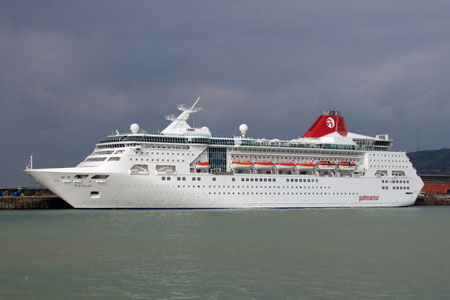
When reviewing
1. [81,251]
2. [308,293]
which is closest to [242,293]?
[308,293]

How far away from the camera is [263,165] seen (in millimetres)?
43594

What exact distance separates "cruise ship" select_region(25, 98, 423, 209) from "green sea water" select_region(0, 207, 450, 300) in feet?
24.2

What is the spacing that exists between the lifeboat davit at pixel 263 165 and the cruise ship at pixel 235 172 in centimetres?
8

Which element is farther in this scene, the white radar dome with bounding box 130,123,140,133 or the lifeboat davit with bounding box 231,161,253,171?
the lifeboat davit with bounding box 231,161,253,171

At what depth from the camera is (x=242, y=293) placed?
1420 centimetres

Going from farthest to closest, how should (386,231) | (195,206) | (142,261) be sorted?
1. (195,206)
2. (386,231)
3. (142,261)

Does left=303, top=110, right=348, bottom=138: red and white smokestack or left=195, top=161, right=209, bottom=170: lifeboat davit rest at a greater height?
left=303, top=110, right=348, bottom=138: red and white smokestack

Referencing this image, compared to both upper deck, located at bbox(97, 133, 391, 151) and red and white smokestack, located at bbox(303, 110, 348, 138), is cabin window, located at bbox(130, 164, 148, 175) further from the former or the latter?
red and white smokestack, located at bbox(303, 110, 348, 138)

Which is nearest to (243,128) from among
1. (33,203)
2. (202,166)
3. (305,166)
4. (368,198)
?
(305,166)

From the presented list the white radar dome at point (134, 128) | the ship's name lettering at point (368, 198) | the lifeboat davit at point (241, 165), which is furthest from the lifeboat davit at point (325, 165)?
the white radar dome at point (134, 128)

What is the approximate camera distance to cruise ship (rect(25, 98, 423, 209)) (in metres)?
37.8

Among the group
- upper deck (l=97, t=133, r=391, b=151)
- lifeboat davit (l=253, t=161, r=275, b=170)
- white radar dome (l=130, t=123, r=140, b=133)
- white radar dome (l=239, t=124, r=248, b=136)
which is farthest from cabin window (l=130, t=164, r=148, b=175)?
white radar dome (l=239, t=124, r=248, b=136)

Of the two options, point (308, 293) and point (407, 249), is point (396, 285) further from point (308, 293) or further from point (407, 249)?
point (407, 249)

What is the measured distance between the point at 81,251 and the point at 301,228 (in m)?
12.8
